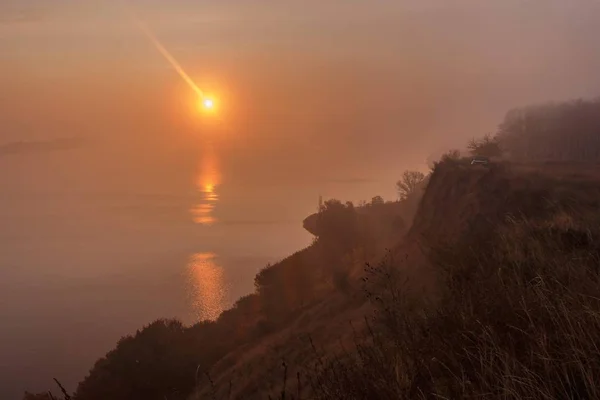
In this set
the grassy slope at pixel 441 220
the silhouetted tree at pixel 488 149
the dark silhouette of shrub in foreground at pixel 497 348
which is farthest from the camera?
the silhouetted tree at pixel 488 149

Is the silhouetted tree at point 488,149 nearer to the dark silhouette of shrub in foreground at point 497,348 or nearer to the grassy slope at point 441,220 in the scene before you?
the grassy slope at point 441,220

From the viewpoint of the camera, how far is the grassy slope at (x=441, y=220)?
1758 centimetres

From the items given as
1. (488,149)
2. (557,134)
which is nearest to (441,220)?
(488,149)

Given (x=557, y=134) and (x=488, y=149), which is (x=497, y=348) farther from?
(x=557, y=134)

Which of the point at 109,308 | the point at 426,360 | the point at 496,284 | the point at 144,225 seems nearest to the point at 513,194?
the point at 496,284

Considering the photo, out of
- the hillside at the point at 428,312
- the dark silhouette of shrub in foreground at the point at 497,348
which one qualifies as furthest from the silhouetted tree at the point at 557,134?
the dark silhouette of shrub in foreground at the point at 497,348

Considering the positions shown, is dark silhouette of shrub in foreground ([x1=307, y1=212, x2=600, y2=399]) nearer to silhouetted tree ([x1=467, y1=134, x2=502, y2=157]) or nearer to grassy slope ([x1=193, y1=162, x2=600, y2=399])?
grassy slope ([x1=193, y1=162, x2=600, y2=399])

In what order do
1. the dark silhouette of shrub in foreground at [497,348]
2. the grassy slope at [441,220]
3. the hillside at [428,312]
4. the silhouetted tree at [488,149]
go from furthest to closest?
1. the silhouetted tree at [488,149]
2. the grassy slope at [441,220]
3. the hillside at [428,312]
4. the dark silhouette of shrub in foreground at [497,348]

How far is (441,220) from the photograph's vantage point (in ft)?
91.4

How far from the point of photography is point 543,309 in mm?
4059

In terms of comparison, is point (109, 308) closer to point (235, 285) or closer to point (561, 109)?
point (235, 285)

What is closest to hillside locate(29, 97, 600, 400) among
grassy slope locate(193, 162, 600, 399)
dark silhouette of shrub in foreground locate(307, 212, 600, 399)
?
dark silhouette of shrub in foreground locate(307, 212, 600, 399)

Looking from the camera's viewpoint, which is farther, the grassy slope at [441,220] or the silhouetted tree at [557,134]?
the silhouetted tree at [557,134]

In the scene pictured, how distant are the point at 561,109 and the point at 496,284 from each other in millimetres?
93017
